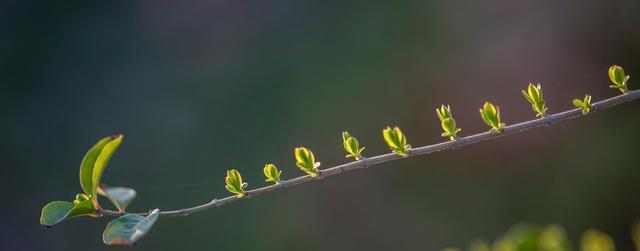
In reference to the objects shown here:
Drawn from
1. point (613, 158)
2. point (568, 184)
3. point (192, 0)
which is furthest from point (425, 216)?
point (192, 0)

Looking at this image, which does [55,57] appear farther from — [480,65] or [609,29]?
[609,29]

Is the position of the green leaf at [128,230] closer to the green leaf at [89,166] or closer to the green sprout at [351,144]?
the green leaf at [89,166]

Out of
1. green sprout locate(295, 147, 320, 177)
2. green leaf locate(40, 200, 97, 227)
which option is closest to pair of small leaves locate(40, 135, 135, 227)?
green leaf locate(40, 200, 97, 227)

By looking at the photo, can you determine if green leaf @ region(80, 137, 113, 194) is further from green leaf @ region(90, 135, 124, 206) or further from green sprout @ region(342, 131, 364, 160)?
green sprout @ region(342, 131, 364, 160)

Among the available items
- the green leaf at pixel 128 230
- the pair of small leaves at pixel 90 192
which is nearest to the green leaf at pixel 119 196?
the pair of small leaves at pixel 90 192

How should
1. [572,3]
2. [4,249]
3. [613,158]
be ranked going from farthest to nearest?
[4,249] < [572,3] < [613,158]
